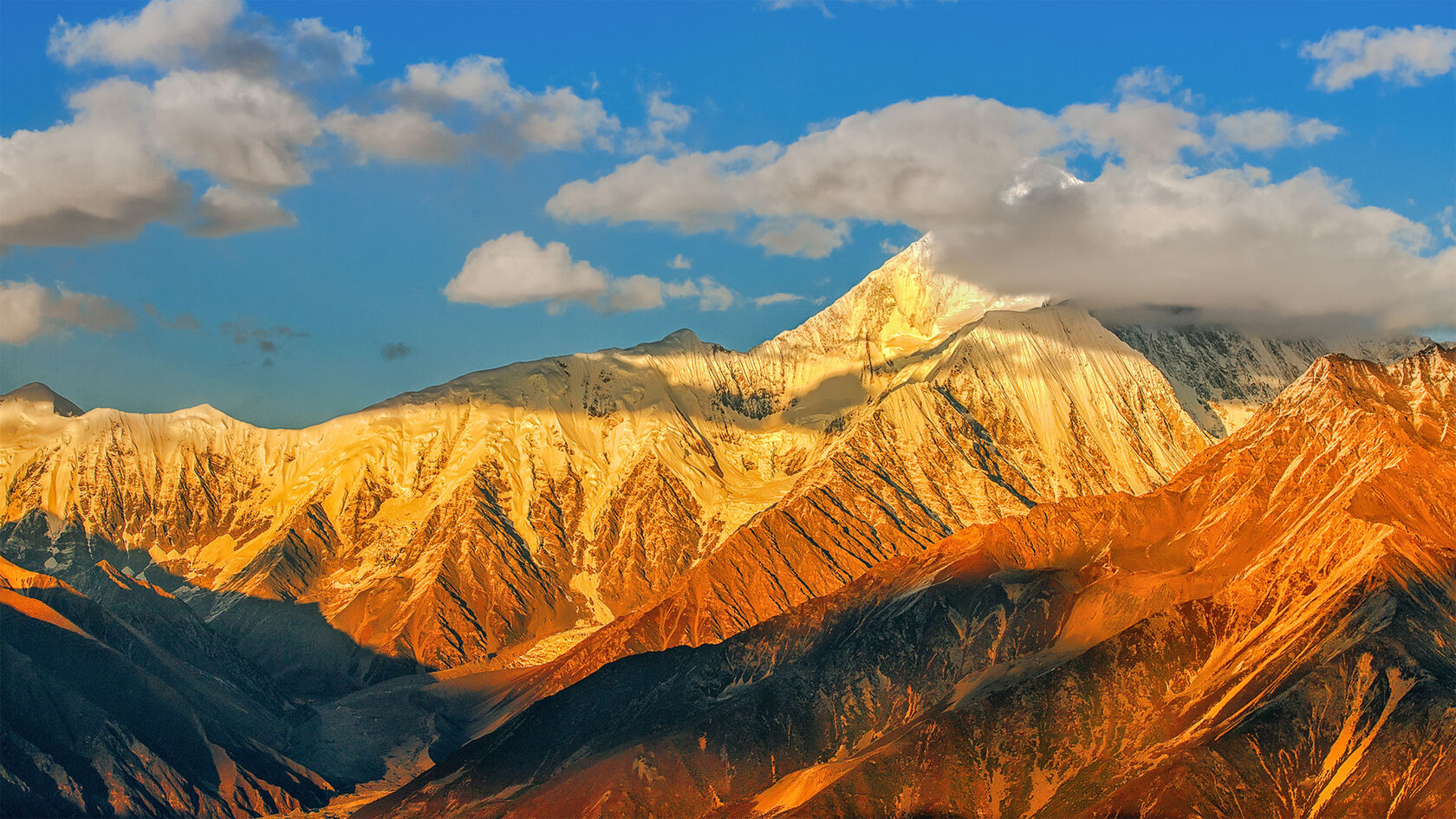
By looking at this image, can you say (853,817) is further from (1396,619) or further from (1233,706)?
(1396,619)

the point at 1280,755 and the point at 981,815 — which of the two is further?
the point at 981,815

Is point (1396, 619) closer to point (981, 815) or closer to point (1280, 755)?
point (1280, 755)

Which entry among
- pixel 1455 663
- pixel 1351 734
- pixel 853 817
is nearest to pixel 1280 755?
pixel 1351 734

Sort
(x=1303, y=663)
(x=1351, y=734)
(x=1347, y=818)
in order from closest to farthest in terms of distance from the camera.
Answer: (x=1347, y=818) → (x=1351, y=734) → (x=1303, y=663)

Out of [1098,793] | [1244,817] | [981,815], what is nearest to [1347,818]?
[1244,817]

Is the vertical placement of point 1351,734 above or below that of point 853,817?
below

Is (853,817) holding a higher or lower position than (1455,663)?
higher

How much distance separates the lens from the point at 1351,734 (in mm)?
185250

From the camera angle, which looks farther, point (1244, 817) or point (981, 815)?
point (981, 815)

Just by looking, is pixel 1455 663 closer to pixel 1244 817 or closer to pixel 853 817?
pixel 1244 817

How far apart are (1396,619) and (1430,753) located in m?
23.8

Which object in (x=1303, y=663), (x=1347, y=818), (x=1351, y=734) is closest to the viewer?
(x=1347, y=818)

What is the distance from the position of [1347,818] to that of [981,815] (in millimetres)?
40101

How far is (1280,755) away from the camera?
606 ft
